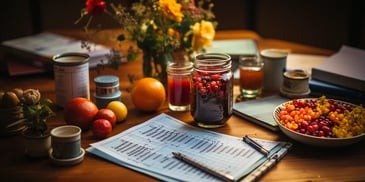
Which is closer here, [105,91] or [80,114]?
[80,114]

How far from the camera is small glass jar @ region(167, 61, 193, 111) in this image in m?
1.42

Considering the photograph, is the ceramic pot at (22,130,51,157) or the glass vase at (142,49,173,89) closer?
the ceramic pot at (22,130,51,157)

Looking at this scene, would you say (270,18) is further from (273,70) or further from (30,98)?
(30,98)

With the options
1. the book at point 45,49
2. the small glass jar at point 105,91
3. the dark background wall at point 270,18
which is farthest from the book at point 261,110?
the dark background wall at point 270,18

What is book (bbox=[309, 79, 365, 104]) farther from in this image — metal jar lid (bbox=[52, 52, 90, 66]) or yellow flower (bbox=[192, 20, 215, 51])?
metal jar lid (bbox=[52, 52, 90, 66])

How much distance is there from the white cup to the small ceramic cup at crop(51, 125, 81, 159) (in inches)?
28.0

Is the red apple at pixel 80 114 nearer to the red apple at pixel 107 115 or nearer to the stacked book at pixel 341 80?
the red apple at pixel 107 115

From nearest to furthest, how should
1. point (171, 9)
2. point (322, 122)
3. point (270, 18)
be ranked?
point (322, 122), point (171, 9), point (270, 18)

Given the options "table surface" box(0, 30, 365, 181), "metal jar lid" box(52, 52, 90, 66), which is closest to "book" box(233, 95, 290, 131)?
"table surface" box(0, 30, 365, 181)

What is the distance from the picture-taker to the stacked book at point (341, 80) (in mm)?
1445

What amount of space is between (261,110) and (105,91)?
45 cm

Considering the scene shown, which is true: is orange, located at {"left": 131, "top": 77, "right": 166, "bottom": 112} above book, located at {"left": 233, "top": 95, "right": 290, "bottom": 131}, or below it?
above

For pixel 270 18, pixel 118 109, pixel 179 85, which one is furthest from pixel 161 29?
pixel 270 18

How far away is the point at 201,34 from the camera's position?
5.08 ft
